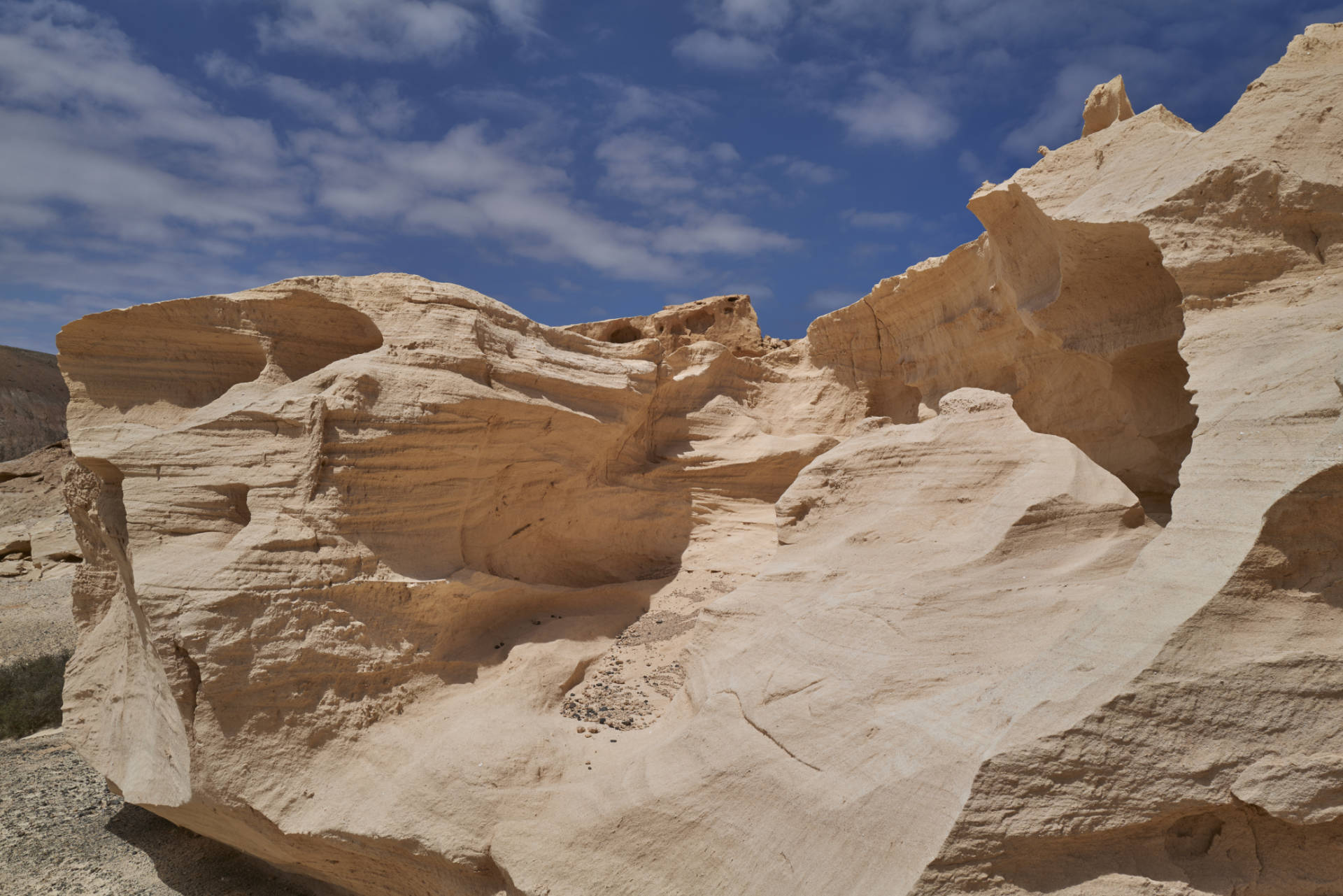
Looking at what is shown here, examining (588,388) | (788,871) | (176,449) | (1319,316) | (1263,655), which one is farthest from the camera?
(588,388)

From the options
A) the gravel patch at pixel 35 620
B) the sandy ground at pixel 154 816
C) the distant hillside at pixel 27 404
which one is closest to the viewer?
the sandy ground at pixel 154 816

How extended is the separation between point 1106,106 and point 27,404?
29.7 m

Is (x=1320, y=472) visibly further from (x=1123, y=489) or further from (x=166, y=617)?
(x=166, y=617)

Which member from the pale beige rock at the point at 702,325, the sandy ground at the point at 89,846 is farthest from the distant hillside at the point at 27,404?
the pale beige rock at the point at 702,325

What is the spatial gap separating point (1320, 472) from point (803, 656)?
239cm

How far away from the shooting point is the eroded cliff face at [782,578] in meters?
2.84

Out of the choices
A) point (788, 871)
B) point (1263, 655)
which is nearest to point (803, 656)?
point (788, 871)

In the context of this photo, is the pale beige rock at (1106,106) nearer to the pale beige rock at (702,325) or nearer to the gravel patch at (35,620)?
the pale beige rock at (702,325)

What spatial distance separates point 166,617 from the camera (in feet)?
15.1

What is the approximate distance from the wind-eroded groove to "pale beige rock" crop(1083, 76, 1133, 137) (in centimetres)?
479

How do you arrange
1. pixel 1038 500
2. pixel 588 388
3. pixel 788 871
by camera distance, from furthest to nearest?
pixel 588 388, pixel 1038 500, pixel 788 871

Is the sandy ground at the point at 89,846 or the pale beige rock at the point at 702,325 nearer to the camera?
the sandy ground at the point at 89,846

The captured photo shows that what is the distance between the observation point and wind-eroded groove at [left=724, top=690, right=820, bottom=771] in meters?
3.48

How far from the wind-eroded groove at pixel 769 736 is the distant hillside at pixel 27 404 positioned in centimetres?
2615
